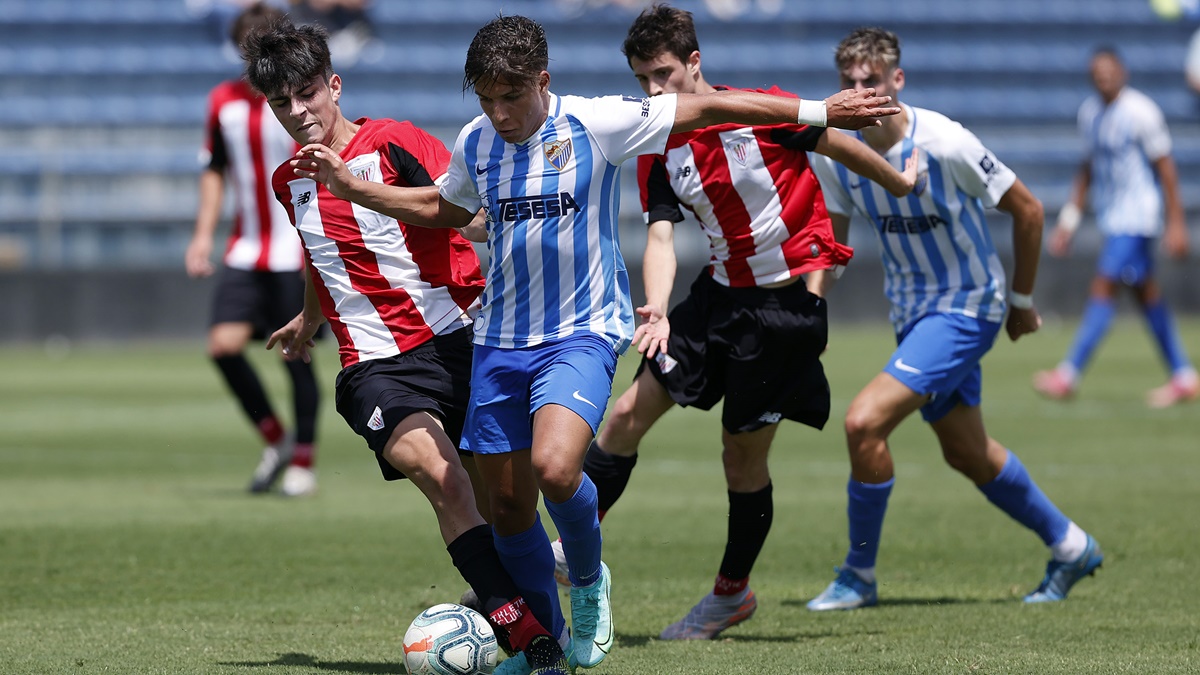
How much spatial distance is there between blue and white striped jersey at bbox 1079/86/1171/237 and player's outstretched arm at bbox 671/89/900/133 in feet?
28.9

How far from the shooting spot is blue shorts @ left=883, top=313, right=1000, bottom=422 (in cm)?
592

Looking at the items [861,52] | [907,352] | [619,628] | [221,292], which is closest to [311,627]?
[619,628]

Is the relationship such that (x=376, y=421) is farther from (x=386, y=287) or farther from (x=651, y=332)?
(x=651, y=332)

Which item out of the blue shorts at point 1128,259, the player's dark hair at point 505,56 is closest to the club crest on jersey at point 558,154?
the player's dark hair at point 505,56

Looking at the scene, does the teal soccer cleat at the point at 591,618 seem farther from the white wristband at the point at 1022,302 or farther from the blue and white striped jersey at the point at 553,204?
the white wristband at the point at 1022,302

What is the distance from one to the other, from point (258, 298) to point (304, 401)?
2.21 feet

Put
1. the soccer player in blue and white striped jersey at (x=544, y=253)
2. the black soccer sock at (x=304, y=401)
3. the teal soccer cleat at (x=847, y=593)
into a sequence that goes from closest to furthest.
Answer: the soccer player in blue and white striped jersey at (x=544, y=253) < the teal soccer cleat at (x=847, y=593) < the black soccer sock at (x=304, y=401)

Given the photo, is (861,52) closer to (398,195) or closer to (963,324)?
(963,324)

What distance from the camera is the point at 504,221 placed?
15.3 feet

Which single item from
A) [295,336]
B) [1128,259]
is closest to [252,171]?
[295,336]

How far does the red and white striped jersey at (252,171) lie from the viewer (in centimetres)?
920

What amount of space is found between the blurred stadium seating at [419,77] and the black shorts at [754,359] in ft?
54.9

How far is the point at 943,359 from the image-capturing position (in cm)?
595

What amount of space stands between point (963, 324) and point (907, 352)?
0.86ft
